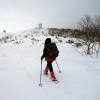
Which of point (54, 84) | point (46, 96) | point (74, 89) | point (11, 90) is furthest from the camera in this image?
point (54, 84)

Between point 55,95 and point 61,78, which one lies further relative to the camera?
point 61,78

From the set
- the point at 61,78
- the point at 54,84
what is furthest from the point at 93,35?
the point at 54,84

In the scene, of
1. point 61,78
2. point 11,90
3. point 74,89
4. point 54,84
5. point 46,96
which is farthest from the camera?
point 61,78

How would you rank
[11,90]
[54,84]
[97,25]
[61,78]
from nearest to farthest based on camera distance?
[11,90] → [54,84] → [61,78] → [97,25]

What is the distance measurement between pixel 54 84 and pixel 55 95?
0.57 metres

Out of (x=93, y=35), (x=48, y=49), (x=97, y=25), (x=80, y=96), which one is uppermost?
(x=97, y=25)

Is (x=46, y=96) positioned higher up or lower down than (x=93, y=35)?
lower down

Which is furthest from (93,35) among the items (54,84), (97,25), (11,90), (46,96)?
(11,90)

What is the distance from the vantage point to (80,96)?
2.72m

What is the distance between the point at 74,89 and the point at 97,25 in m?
6.51

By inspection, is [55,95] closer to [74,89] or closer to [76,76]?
[74,89]

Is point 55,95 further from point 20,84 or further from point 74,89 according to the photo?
point 20,84

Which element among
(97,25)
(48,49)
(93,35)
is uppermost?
(97,25)

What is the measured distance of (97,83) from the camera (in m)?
3.43
